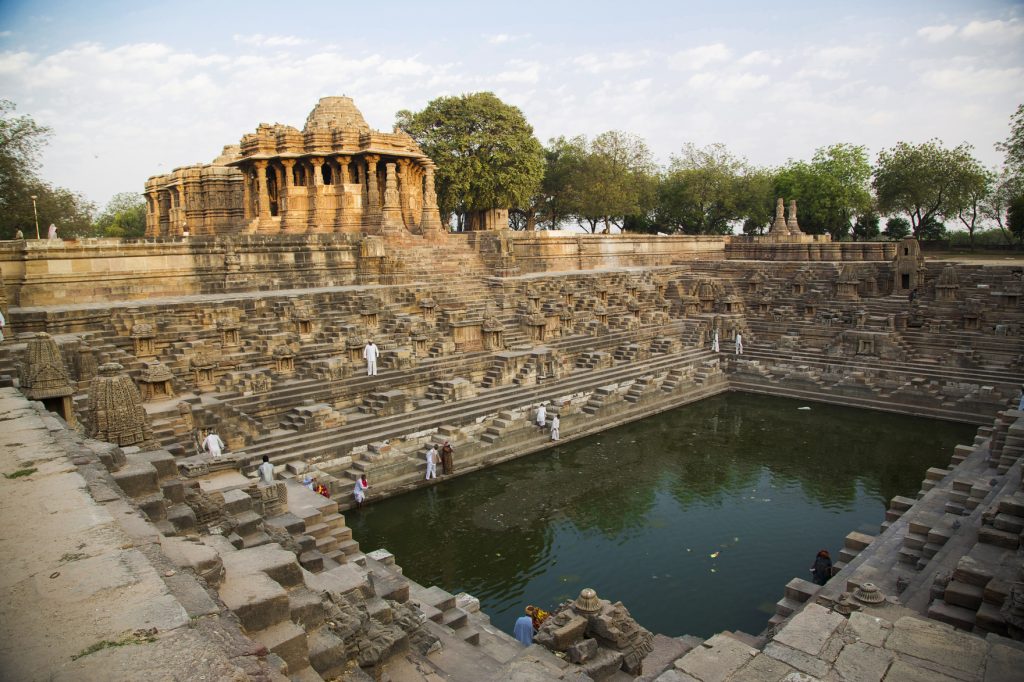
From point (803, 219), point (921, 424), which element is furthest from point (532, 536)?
point (803, 219)

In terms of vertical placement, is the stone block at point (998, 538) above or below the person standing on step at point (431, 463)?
above

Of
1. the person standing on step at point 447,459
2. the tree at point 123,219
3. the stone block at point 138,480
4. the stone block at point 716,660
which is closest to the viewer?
the stone block at point 716,660

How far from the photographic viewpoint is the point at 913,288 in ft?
85.7

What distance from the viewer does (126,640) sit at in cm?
359

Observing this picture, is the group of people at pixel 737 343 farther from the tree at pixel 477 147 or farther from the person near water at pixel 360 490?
the person near water at pixel 360 490

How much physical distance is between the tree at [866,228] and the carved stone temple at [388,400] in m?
13.6

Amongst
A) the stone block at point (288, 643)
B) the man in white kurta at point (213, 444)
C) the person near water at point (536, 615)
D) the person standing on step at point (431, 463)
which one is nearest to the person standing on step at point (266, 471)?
the man in white kurta at point (213, 444)

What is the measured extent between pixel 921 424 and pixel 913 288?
9650 mm

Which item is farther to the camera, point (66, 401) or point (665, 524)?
point (665, 524)

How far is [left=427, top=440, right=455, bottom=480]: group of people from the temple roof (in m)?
19.0

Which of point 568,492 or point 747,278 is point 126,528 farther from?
point 747,278

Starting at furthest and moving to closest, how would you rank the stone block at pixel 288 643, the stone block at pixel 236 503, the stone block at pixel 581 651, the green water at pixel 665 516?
the green water at pixel 665 516 < the stone block at pixel 236 503 < the stone block at pixel 581 651 < the stone block at pixel 288 643

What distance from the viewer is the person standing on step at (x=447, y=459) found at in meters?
14.1

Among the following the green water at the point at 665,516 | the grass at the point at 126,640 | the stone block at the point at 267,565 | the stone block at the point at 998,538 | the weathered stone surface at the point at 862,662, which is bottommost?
Result: the green water at the point at 665,516
